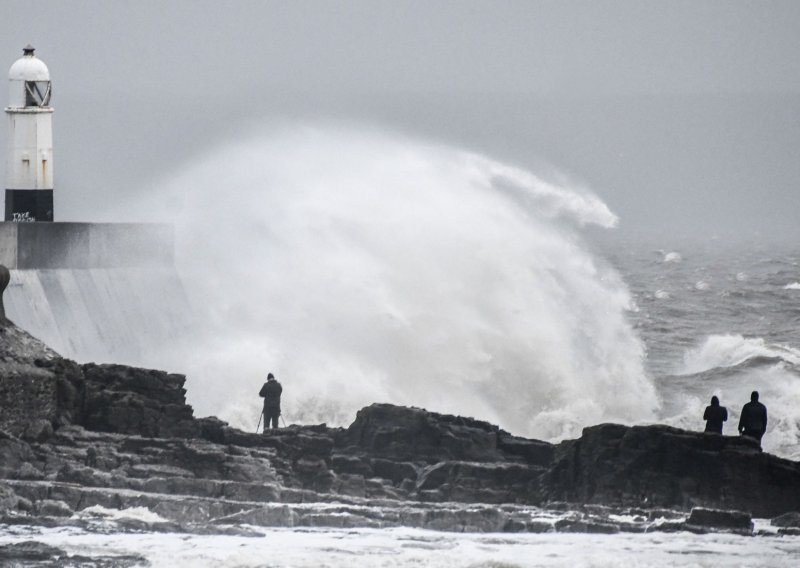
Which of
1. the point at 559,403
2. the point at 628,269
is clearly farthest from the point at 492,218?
the point at 628,269

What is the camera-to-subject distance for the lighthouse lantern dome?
22.2 m

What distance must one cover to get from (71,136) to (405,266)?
52514 mm

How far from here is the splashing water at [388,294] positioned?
23438 mm

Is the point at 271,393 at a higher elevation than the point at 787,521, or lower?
higher

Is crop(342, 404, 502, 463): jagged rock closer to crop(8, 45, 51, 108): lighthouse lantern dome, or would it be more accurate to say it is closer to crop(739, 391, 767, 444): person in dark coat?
crop(739, 391, 767, 444): person in dark coat

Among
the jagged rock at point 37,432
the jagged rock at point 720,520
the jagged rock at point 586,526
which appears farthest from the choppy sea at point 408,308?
the jagged rock at point 586,526

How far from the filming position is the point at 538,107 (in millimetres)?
176000

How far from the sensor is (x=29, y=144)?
72.7ft

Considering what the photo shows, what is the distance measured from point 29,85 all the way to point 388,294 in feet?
20.1

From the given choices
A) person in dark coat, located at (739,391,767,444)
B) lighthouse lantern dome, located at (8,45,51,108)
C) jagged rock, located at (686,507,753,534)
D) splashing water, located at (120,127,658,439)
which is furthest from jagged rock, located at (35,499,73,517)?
lighthouse lantern dome, located at (8,45,51,108)

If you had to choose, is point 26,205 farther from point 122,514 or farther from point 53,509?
point 122,514

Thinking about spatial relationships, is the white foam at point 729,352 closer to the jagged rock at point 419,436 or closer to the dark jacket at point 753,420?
the dark jacket at point 753,420

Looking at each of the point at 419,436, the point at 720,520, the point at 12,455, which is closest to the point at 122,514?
the point at 12,455

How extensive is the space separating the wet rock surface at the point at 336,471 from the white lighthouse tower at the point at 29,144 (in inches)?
176
